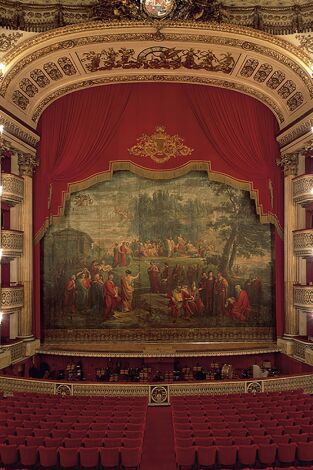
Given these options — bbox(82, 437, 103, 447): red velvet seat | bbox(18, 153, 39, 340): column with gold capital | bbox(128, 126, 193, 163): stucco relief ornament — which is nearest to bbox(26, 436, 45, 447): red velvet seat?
bbox(82, 437, 103, 447): red velvet seat

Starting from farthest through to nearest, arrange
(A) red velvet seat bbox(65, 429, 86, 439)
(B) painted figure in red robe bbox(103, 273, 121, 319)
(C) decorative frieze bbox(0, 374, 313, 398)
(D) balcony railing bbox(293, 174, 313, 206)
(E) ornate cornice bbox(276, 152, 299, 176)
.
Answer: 1. (B) painted figure in red robe bbox(103, 273, 121, 319)
2. (E) ornate cornice bbox(276, 152, 299, 176)
3. (D) balcony railing bbox(293, 174, 313, 206)
4. (C) decorative frieze bbox(0, 374, 313, 398)
5. (A) red velvet seat bbox(65, 429, 86, 439)

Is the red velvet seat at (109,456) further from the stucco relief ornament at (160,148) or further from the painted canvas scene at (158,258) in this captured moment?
the stucco relief ornament at (160,148)

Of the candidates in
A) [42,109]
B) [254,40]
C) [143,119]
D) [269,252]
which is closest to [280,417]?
[269,252]

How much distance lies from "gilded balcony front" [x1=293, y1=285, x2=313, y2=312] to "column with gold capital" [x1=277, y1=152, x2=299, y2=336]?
40 cm

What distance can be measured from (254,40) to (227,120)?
3.98 metres

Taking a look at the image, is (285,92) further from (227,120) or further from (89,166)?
(89,166)

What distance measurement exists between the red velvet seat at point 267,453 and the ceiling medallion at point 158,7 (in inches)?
498

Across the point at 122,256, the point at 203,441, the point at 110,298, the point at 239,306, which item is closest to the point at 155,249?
the point at 122,256

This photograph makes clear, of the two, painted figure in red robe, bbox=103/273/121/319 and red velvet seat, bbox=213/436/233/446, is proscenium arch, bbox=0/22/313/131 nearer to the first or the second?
painted figure in red robe, bbox=103/273/121/319

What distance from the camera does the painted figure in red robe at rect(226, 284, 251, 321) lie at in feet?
63.3

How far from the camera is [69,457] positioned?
746cm

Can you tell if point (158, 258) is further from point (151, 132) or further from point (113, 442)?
point (113, 442)

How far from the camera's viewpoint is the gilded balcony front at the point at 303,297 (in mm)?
16875

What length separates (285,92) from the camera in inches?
728
